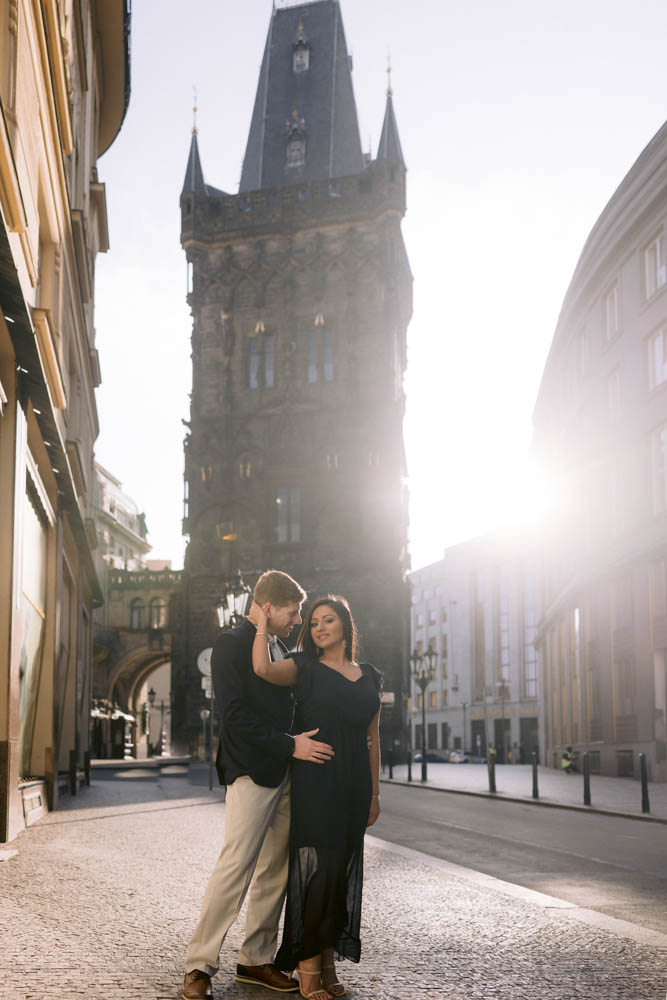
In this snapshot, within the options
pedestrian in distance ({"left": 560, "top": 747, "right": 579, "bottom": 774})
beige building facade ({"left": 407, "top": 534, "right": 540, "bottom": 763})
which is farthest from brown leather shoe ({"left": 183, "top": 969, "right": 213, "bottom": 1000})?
beige building facade ({"left": 407, "top": 534, "right": 540, "bottom": 763})

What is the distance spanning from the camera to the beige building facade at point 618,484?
1340 inches

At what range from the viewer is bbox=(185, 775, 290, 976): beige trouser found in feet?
15.4

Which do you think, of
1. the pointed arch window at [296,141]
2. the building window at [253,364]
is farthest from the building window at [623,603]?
the pointed arch window at [296,141]

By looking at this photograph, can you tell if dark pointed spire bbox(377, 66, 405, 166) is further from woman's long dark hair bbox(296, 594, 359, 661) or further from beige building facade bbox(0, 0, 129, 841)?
woman's long dark hair bbox(296, 594, 359, 661)

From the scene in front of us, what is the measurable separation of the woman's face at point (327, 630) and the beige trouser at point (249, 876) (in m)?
0.61

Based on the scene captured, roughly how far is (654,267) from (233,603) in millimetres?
20673

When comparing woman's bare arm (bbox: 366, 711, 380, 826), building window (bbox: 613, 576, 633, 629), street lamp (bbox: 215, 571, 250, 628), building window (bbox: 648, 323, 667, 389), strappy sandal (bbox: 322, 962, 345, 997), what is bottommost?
strappy sandal (bbox: 322, 962, 345, 997)

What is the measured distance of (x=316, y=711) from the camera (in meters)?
4.83

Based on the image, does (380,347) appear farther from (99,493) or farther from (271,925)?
(271,925)

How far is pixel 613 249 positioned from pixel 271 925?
35952mm

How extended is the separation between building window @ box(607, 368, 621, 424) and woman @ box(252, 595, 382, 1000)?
34663 mm

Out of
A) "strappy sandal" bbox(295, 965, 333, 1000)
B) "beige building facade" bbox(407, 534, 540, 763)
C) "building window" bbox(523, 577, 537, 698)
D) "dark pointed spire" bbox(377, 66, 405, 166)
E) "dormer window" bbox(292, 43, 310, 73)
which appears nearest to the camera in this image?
"strappy sandal" bbox(295, 965, 333, 1000)

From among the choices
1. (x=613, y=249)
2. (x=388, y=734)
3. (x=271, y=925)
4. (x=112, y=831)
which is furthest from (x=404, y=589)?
(x=271, y=925)

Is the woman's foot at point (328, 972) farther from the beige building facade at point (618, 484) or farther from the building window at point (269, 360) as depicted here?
the building window at point (269, 360)
